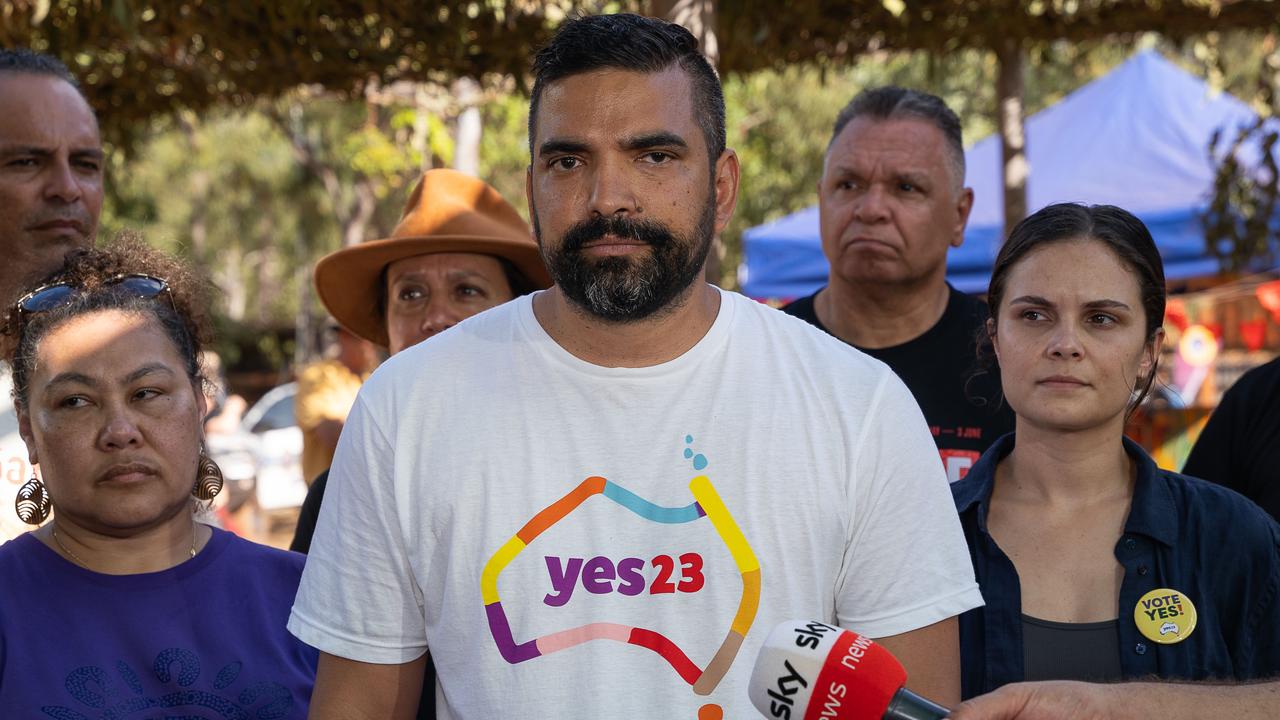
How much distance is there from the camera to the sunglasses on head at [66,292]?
2.91 meters

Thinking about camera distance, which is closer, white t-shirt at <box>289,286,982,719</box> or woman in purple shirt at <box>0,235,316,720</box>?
white t-shirt at <box>289,286,982,719</box>

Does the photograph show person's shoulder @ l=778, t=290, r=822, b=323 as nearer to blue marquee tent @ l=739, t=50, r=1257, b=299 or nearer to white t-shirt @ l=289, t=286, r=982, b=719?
white t-shirt @ l=289, t=286, r=982, b=719

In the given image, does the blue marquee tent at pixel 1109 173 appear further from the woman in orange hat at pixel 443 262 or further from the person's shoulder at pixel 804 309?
the woman in orange hat at pixel 443 262

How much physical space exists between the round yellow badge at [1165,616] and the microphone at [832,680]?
101 centimetres

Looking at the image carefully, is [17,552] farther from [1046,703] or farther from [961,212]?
[961,212]

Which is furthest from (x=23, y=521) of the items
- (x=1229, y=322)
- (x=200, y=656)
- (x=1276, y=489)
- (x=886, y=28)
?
(x=1229, y=322)

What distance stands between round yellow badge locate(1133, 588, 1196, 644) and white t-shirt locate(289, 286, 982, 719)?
610 mm

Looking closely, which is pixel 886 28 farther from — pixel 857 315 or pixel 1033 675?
pixel 1033 675

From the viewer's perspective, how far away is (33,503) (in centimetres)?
300

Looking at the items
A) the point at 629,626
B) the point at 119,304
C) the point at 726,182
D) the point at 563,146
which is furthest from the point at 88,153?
the point at 629,626

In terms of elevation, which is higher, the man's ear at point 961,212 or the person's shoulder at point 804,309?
the man's ear at point 961,212

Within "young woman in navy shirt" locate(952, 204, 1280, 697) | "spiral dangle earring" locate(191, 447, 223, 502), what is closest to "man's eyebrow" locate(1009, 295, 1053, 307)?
"young woman in navy shirt" locate(952, 204, 1280, 697)

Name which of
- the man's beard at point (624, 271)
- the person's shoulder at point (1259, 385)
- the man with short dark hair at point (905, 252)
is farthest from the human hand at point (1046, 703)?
the man with short dark hair at point (905, 252)

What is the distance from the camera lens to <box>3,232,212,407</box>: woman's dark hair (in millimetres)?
2873
